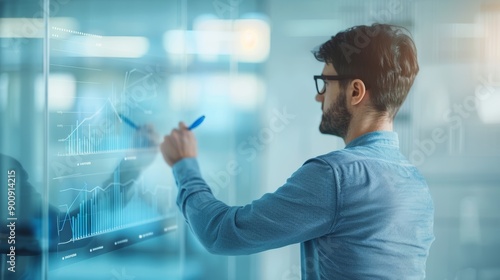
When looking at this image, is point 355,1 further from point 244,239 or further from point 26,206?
point 26,206

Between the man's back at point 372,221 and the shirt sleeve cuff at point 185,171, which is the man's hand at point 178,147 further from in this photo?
the man's back at point 372,221

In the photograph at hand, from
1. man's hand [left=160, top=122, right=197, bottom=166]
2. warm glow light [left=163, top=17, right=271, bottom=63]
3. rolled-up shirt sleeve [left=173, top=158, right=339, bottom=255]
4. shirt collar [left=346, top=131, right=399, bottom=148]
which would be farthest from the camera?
warm glow light [left=163, top=17, right=271, bottom=63]

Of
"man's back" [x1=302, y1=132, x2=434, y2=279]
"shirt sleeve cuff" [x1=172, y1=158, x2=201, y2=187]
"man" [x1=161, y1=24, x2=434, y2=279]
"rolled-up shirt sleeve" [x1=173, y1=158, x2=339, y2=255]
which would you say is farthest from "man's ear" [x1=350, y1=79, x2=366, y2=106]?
"shirt sleeve cuff" [x1=172, y1=158, x2=201, y2=187]

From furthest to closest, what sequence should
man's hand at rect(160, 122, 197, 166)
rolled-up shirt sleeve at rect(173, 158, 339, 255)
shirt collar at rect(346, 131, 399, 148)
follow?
man's hand at rect(160, 122, 197, 166) < shirt collar at rect(346, 131, 399, 148) < rolled-up shirt sleeve at rect(173, 158, 339, 255)

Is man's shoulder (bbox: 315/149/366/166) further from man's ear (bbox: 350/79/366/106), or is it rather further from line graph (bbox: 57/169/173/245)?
line graph (bbox: 57/169/173/245)

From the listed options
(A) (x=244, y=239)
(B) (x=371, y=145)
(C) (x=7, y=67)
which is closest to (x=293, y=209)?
(A) (x=244, y=239)

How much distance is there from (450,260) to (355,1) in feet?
2.96

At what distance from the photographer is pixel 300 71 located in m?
1.86

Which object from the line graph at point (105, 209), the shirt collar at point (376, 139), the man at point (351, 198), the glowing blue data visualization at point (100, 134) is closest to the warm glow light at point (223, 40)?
the glowing blue data visualization at point (100, 134)

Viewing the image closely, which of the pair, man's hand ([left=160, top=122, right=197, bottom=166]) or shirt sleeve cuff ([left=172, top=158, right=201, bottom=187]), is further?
man's hand ([left=160, top=122, right=197, bottom=166])

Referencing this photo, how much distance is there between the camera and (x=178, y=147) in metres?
1.45

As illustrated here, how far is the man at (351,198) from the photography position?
108cm

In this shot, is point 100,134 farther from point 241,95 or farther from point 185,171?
point 241,95

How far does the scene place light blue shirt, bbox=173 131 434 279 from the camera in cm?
108
